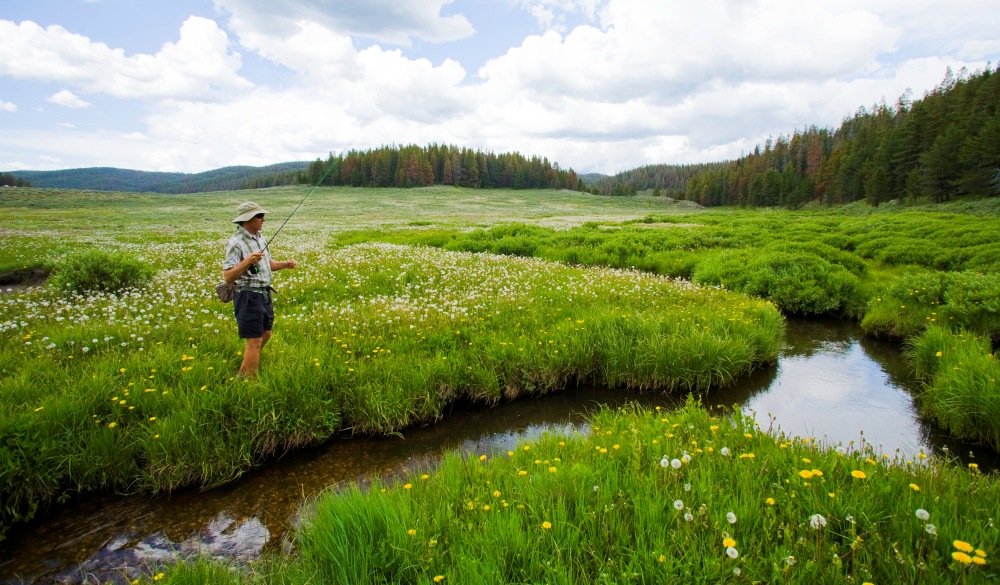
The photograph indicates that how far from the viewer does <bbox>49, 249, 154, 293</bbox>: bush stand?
1113 centimetres

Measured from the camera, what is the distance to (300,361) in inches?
267

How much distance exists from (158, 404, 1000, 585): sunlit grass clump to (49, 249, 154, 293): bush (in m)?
11.3

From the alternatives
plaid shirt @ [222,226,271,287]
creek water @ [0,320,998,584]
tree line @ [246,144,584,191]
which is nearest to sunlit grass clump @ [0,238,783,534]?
creek water @ [0,320,998,584]

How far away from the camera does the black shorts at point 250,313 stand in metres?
6.19

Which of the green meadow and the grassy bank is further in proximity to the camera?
the grassy bank

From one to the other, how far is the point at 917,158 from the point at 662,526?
94.7 meters

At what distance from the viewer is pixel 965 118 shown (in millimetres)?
64250

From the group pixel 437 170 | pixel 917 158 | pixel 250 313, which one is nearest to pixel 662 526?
pixel 250 313

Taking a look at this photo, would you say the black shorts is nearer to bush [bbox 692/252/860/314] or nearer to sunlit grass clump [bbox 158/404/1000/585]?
sunlit grass clump [bbox 158/404/1000/585]

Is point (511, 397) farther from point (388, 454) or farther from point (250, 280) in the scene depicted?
point (250, 280)

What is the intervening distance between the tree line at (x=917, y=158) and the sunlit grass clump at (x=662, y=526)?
236 ft

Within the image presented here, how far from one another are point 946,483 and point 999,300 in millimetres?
8935

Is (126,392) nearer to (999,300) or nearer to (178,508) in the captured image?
(178,508)

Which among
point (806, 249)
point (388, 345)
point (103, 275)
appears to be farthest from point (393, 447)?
point (806, 249)
